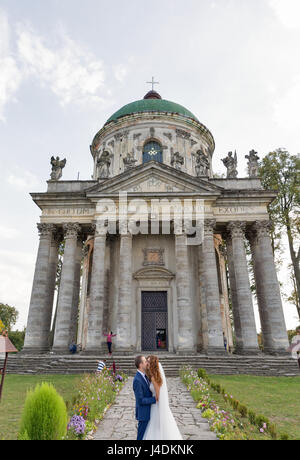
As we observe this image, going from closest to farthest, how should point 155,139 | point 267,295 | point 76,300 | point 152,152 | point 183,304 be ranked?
point 183,304, point 267,295, point 76,300, point 152,152, point 155,139

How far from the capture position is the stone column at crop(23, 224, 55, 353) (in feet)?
60.4

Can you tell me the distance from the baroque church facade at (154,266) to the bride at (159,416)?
508 inches

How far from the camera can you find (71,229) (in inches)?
812

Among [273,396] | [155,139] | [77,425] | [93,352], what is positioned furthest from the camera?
[155,139]

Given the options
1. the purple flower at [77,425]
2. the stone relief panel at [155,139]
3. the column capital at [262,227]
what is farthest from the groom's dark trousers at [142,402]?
the stone relief panel at [155,139]

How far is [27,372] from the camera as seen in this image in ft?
49.5

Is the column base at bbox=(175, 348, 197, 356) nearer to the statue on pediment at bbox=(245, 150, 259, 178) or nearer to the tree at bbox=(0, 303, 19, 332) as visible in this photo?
the statue on pediment at bbox=(245, 150, 259, 178)

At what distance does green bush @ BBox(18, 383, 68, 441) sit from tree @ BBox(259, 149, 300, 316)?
74.8 feet

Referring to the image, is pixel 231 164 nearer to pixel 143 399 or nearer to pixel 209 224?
pixel 209 224

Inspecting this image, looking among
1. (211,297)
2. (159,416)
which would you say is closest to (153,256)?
(211,297)

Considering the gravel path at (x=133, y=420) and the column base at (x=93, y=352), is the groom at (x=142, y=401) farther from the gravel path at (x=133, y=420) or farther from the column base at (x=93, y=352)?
the column base at (x=93, y=352)

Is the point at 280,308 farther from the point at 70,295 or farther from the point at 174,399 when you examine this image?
the point at 70,295

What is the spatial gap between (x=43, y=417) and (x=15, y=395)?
6.90m

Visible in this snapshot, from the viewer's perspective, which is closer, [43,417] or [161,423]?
[43,417]
